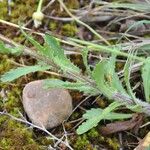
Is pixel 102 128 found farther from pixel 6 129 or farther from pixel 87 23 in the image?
pixel 87 23

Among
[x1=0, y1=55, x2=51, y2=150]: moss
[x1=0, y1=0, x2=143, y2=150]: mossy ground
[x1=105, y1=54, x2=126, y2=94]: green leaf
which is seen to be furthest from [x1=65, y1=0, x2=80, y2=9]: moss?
[x1=105, y1=54, x2=126, y2=94]: green leaf

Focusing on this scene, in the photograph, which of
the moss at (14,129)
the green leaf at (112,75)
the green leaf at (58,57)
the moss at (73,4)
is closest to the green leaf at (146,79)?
the green leaf at (112,75)

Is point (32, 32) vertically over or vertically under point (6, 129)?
over

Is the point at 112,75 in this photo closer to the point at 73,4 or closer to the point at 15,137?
the point at 15,137

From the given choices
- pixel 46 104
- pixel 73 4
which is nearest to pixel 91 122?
pixel 46 104

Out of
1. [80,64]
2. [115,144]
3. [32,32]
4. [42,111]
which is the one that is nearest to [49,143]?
[42,111]

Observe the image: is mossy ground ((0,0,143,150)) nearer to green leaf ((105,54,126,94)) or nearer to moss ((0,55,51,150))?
moss ((0,55,51,150))

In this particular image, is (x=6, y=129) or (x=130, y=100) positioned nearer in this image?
(x=130, y=100)
